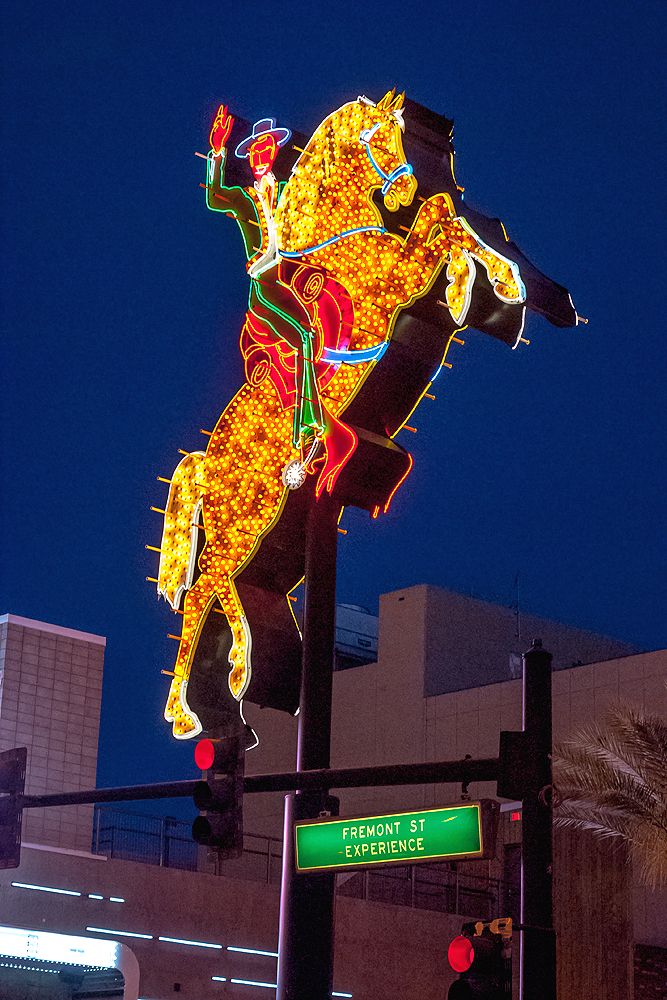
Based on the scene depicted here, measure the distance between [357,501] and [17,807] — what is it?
462cm

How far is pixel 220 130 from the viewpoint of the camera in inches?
742

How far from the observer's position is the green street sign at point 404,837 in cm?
1162

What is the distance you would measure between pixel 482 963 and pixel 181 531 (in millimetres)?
8533

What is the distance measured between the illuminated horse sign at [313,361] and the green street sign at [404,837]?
350 cm

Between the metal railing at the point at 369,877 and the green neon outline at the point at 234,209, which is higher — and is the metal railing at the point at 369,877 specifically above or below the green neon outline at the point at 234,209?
below

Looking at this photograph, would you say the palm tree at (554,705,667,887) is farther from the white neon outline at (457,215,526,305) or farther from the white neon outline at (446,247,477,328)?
the white neon outline at (446,247,477,328)

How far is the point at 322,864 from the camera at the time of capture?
42.4 feet

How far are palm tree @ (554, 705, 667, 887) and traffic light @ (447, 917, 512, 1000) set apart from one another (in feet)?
43.1

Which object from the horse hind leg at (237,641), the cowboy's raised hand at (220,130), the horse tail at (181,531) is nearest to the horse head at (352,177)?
the cowboy's raised hand at (220,130)

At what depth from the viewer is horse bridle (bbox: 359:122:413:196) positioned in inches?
661

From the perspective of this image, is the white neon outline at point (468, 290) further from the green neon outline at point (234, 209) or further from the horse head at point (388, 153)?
the green neon outline at point (234, 209)

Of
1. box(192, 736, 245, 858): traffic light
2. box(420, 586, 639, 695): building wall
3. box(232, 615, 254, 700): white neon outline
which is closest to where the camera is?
box(192, 736, 245, 858): traffic light

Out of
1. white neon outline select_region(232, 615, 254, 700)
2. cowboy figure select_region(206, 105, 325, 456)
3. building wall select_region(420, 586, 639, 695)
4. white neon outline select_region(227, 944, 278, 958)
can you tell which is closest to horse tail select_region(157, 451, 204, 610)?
white neon outline select_region(232, 615, 254, 700)

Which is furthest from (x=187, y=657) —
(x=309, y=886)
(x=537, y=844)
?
(x=537, y=844)
